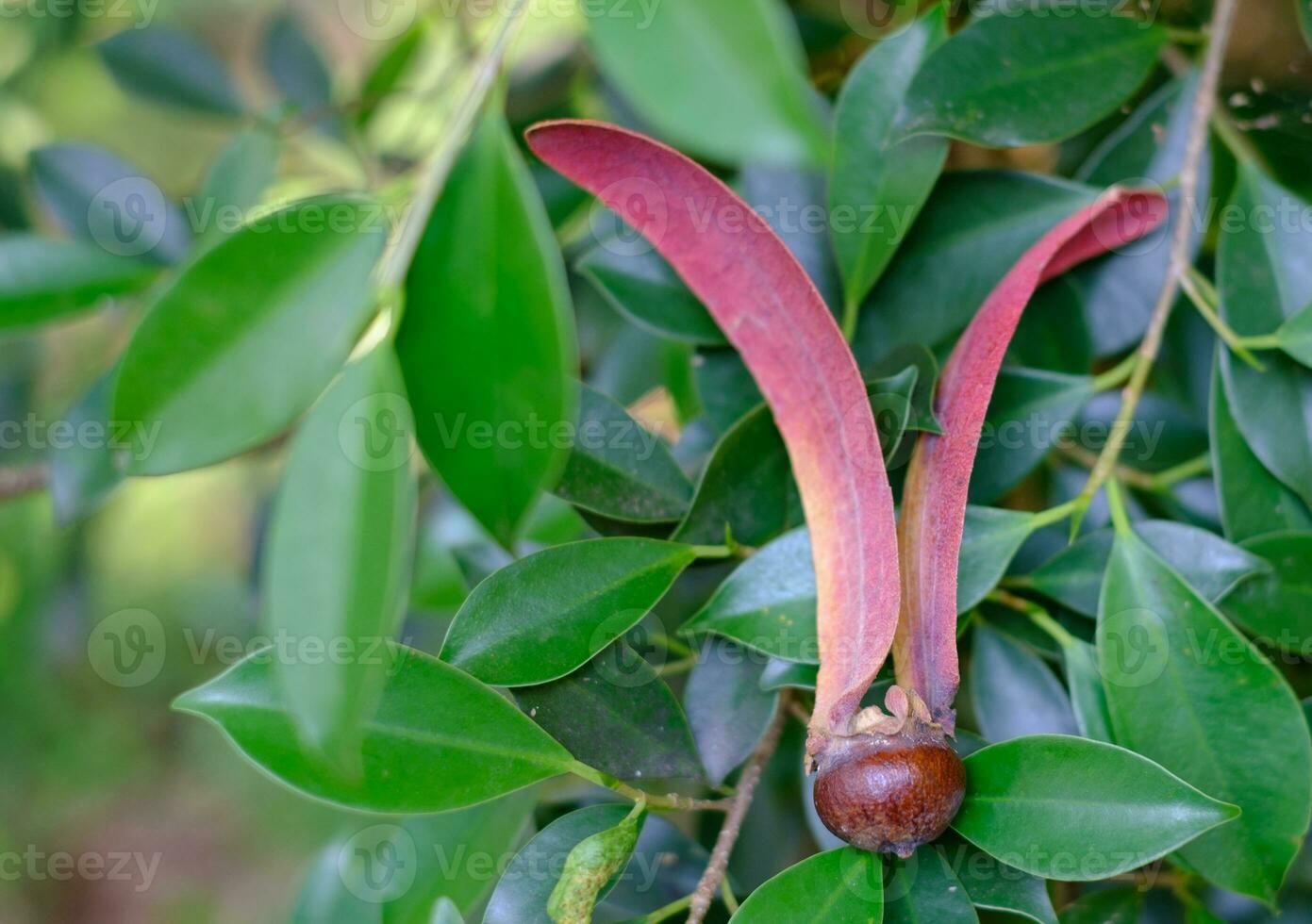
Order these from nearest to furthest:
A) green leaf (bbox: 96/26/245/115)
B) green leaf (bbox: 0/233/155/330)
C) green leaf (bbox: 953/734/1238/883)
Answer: green leaf (bbox: 953/734/1238/883) < green leaf (bbox: 0/233/155/330) < green leaf (bbox: 96/26/245/115)

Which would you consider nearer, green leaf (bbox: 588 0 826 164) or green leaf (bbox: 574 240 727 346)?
green leaf (bbox: 588 0 826 164)

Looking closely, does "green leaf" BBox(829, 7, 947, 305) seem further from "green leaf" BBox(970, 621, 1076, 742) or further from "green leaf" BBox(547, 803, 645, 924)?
"green leaf" BBox(547, 803, 645, 924)

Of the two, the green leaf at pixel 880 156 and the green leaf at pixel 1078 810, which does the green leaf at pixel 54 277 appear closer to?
the green leaf at pixel 880 156

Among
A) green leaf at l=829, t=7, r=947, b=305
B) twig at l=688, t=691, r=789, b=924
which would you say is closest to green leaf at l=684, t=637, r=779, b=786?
twig at l=688, t=691, r=789, b=924

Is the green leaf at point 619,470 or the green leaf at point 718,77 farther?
the green leaf at point 619,470

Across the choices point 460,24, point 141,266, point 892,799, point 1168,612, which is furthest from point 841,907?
point 460,24

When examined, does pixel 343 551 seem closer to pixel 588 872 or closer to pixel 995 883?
pixel 588 872

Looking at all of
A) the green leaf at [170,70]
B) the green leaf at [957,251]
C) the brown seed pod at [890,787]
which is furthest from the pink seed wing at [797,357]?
the green leaf at [170,70]

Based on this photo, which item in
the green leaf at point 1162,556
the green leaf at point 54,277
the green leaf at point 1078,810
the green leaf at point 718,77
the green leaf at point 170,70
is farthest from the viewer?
the green leaf at point 170,70
